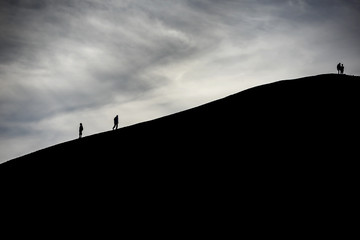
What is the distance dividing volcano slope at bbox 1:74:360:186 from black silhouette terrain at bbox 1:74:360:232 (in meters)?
0.07

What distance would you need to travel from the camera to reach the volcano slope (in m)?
16.0

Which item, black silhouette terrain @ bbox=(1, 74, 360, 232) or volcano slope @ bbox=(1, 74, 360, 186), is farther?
volcano slope @ bbox=(1, 74, 360, 186)

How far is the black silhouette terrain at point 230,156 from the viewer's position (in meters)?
14.3

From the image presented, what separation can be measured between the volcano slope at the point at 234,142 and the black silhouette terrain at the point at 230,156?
7 centimetres

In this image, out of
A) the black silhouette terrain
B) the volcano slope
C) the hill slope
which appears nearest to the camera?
the black silhouette terrain

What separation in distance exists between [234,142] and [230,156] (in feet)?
5.01

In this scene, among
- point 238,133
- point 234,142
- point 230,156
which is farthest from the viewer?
point 238,133

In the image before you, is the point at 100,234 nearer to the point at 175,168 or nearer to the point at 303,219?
the point at 175,168

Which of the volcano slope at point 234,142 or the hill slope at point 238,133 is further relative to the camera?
the hill slope at point 238,133

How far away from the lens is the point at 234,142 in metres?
19.0

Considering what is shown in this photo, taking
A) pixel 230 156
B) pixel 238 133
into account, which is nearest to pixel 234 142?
pixel 238 133

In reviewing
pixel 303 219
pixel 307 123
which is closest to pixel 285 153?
pixel 307 123

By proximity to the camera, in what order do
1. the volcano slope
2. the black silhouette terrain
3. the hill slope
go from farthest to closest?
the hill slope < the volcano slope < the black silhouette terrain

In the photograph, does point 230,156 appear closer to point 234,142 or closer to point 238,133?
point 234,142
